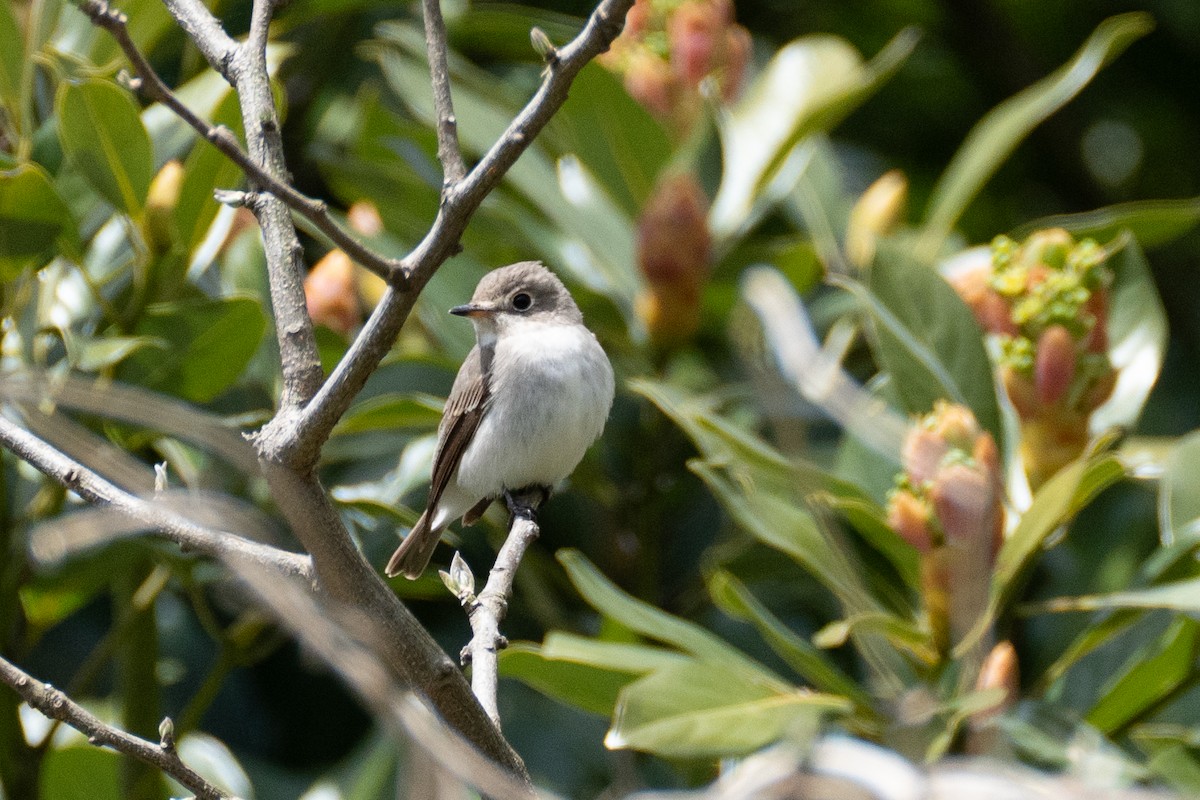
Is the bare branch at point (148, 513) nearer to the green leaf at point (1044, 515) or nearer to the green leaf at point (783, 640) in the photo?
the green leaf at point (783, 640)

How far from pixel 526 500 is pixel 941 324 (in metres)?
1.06

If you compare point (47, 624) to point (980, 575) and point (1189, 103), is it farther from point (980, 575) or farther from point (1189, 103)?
point (1189, 103)

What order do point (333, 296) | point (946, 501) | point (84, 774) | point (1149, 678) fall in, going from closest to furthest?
point (946, 501), point (1149, 678), point (84, 774), point (333, 296)

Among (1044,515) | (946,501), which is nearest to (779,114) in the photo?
(946,501)

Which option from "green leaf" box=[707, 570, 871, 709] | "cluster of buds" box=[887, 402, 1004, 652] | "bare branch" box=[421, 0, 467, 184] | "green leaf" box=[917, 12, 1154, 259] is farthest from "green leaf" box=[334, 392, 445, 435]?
"bare branch" box=[421, 0, 467, 184]

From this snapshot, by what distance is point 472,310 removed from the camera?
3527mm

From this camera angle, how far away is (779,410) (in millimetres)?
1674

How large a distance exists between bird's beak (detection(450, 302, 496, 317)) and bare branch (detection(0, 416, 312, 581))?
5.41ft

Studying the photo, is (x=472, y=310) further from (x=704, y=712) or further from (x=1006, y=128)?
(x=1006, y=128)

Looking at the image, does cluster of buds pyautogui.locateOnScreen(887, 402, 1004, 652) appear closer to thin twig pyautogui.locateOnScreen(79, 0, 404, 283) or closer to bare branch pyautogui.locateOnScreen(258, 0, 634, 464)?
bare branch pyautogui.locateOnScreen(258, 0, 634, 464)

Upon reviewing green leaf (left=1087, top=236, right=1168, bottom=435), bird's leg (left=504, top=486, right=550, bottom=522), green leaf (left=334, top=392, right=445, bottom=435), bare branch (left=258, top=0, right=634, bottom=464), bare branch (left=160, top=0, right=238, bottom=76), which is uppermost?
bare branch (left=160, top=0, right=238, bottom=76)

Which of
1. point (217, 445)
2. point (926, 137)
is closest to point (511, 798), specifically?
point (217, 445)

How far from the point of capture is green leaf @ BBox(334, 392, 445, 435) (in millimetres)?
3398

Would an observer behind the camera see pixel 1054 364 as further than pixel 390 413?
No
